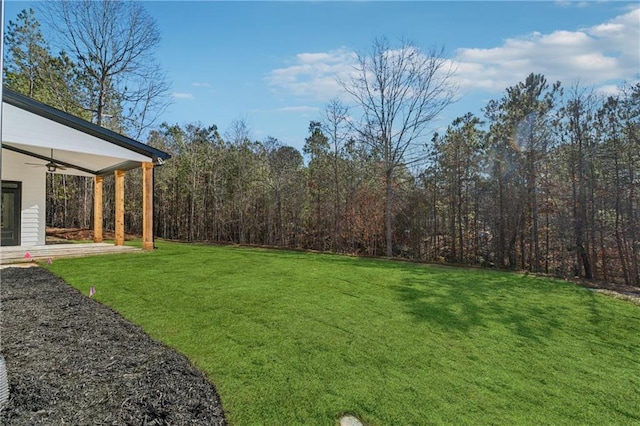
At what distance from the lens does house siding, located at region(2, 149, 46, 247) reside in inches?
350

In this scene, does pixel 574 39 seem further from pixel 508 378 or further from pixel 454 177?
pixel 508 378

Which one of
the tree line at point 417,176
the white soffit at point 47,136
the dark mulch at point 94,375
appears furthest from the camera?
the tree line at point 417,176

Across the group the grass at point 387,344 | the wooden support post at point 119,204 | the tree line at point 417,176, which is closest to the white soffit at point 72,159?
the wooden support post at point 119,204

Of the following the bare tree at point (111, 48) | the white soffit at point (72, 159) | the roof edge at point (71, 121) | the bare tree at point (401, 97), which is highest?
the bare tree at point (111, 48)

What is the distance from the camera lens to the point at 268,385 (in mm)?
2441

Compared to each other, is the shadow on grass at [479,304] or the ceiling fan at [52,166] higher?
the ceiling fan at [52,166]

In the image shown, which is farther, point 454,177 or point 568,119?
point 454,177

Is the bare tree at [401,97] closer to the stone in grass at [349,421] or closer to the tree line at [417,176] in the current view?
the tree line at [417,176]

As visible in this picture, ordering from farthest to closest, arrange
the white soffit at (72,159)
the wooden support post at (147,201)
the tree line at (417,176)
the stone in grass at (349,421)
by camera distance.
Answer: the tree line at (417,176) → the white soffit at (72,159) → the wooden support post at (147,201) → the stone in grass at (349,421)

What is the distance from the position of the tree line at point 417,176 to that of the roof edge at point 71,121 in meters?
6.03

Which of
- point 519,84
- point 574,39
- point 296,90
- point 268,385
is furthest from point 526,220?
point 268,385

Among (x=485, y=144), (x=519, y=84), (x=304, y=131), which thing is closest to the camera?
(x=519, y=84)

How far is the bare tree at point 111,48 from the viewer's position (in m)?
13.6

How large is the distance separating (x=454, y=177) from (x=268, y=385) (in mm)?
10138
